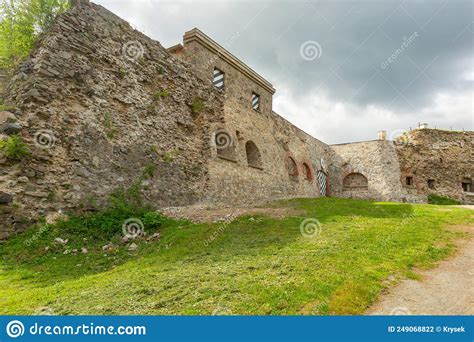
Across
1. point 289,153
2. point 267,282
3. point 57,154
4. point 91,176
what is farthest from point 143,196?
point 289,153

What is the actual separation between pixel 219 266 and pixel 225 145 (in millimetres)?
10802

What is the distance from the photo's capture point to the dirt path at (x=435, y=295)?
411 centimetres

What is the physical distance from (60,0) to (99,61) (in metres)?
2.47

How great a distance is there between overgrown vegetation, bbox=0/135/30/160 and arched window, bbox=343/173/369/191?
1002 inches

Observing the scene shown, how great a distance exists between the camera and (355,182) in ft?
92.0
